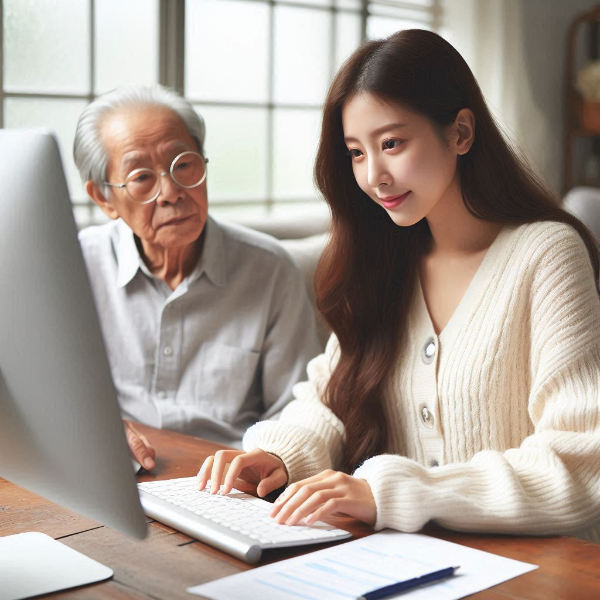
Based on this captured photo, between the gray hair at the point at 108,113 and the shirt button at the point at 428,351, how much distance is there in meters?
0.79

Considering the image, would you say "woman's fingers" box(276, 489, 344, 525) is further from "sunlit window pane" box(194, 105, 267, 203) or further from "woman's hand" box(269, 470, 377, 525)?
"sunlit window pane" box(194, 105, 267, 203)

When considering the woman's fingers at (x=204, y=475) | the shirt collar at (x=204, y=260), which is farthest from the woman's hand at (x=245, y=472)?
the shirt collar at (x=204, y=260)

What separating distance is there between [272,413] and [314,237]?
912 mm

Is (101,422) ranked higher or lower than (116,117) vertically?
lower

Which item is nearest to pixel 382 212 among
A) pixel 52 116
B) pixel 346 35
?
pixel 52 116

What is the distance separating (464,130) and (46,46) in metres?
1.98

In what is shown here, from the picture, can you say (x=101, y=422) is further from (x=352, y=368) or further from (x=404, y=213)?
(x=352, y=368)

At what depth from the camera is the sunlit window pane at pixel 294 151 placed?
13.1 ft

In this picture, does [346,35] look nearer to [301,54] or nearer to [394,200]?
[301,54]

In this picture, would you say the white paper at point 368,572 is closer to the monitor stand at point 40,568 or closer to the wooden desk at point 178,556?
the wooden desk at point 178,556

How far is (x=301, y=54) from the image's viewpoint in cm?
402

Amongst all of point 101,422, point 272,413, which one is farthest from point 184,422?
point 101,422

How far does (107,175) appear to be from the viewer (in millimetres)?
1995

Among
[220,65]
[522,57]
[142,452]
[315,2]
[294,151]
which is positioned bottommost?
[142,452]
